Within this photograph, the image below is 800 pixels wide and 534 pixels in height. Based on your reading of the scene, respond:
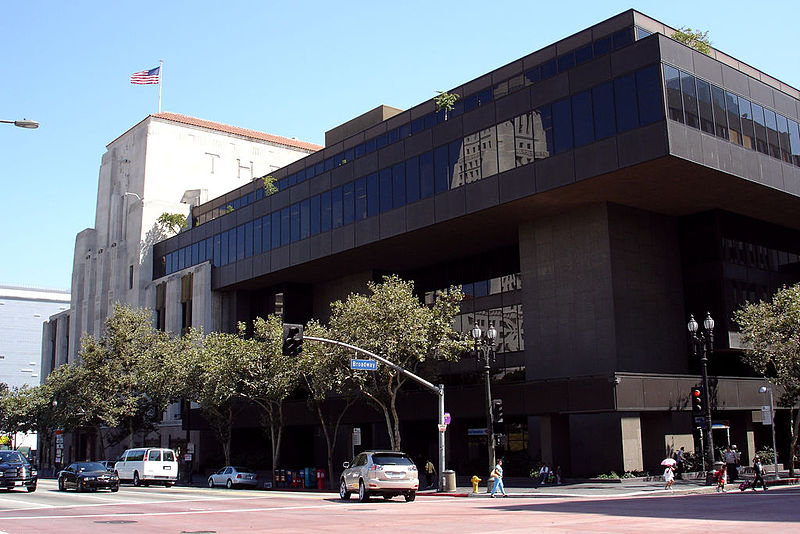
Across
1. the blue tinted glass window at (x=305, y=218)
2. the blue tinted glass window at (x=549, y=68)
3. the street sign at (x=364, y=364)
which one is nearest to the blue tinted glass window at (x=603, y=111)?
the blue tinted glass window at (x=549, y=68)

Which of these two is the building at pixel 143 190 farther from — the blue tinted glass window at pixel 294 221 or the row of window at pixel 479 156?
the blue tinted glass window at pixel 294 221

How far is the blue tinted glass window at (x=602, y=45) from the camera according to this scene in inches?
1724

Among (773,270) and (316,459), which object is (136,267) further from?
(773,270)

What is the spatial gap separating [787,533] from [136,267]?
7302 cm

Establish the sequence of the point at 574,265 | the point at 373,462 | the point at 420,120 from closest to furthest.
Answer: the point at 373,462
the point at 574,265
the point at 420,120

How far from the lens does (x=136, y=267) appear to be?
261ft

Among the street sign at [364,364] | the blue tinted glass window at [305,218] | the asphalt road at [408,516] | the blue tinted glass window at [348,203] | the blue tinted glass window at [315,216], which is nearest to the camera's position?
the asphalt road at [408,516]

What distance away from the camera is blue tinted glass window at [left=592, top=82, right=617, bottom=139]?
38.8 m

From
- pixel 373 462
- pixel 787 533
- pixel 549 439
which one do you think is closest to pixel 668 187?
pixel 549 439

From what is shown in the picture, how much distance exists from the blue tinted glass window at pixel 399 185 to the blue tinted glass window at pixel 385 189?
393 mm

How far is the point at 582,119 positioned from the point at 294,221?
2597cm

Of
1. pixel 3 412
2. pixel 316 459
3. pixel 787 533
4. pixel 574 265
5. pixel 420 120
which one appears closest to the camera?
pixel 787 533

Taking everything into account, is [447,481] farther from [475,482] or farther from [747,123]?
[747,123]

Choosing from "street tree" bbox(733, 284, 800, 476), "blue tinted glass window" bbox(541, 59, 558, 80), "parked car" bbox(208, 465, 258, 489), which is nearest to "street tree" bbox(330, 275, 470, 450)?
"parked car" bbox(208, 465, 258, 489)
